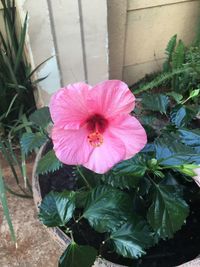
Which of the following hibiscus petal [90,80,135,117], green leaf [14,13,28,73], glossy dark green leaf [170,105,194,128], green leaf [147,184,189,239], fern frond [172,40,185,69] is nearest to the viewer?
hibiscus petal [90,80,135,117]

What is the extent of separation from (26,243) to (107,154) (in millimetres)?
718

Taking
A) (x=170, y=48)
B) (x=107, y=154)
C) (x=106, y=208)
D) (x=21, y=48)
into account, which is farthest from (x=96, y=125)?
(x=170, y=48)

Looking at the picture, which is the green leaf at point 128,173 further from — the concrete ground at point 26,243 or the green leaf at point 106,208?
the concrete ground at point 26,243

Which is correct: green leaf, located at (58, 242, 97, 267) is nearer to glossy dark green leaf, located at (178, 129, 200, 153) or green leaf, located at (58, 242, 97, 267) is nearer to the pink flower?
the pink flower

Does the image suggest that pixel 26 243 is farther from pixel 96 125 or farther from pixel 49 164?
pixel 96 125

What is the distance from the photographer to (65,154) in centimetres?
51

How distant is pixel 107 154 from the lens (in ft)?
1.67

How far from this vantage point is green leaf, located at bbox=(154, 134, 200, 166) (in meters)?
0.58

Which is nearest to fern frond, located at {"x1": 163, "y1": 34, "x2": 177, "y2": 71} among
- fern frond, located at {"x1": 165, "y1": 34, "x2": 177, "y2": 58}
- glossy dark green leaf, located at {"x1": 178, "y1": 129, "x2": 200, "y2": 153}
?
fern frond, located at {"x1": 165, "y1": 34, "x2": 177, "y2": 58}

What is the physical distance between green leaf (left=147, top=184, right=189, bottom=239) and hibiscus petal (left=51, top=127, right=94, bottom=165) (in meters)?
0.17

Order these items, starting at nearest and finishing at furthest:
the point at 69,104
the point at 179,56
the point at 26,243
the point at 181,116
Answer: the point at 69,104 → the point at 181,116 → the point at 26,243 → the point at 179,56

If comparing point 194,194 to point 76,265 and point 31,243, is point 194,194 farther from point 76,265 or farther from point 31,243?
point 31,243

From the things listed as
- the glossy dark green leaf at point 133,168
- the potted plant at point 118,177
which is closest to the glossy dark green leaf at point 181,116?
the potted plant at point 118,177

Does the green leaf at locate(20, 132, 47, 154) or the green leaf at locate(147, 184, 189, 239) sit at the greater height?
the green leaf at locate(20, 132, 47, 154)
